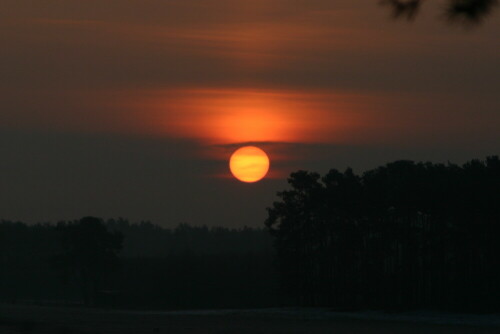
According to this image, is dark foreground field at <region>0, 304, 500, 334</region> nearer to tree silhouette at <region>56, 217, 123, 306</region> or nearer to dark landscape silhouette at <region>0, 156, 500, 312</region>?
dark landscape silhouette at <region>0, 156, 500, 312</region>

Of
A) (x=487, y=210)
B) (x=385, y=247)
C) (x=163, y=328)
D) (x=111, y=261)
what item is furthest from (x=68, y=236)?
(x=163, y=328)

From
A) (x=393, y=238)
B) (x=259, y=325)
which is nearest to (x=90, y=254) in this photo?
(x=393, y=238)

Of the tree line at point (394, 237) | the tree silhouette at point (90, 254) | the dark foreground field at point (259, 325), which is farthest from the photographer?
the tree silhouette at point (90, 254)

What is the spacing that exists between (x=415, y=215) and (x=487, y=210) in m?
5.76

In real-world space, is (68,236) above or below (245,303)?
above

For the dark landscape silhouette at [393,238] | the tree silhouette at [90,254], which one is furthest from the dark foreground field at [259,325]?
the tree silhouette at [90,254]

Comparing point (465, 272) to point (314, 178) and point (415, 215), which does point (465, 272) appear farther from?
point (314, 178)

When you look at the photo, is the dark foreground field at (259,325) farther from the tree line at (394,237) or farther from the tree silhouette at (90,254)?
the tree silhouette at (90,254)

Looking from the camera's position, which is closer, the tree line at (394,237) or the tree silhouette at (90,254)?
the tree line at (394,237)

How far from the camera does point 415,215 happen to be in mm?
62250

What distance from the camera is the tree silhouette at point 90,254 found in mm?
95812

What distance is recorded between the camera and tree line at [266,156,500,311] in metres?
58.0

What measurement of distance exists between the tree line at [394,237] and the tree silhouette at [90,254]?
30362 mm

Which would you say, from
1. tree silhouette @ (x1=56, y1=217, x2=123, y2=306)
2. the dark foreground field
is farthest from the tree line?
tree silhouette @ (x1=56, y1=217, x2=123, y2=306)
